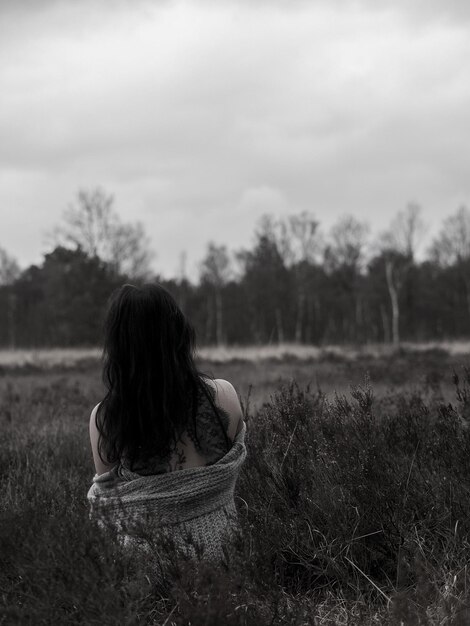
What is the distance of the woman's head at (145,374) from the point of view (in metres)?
2.38

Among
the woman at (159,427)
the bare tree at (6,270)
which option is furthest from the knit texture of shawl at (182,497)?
the bare tree at (6,270)

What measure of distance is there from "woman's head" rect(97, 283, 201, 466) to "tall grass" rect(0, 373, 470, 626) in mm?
354

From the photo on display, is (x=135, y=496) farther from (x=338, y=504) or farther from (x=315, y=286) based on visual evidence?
(x=315, y=286)

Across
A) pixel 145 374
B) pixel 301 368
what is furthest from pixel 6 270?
pixel 145 374

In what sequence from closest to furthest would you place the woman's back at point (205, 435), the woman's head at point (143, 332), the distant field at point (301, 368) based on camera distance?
the woman's head at point (143, 332)
the woman's back at point (205, 435)
the distant field at point (301, 368)

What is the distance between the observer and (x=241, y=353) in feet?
74.3

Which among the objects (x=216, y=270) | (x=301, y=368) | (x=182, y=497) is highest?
(x=216, y=270)

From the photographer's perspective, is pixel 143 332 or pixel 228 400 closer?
pixel 143 332

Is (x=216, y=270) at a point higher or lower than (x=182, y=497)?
higher

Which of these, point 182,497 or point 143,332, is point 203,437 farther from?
point 143,332

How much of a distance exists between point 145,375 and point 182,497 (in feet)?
1.59

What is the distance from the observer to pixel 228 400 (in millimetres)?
2586

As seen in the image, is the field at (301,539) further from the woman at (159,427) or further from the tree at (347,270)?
the tree at (347,270)

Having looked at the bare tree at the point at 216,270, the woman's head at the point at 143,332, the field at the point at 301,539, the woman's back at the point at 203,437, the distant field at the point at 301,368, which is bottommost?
the distant field at the point at 301,368
